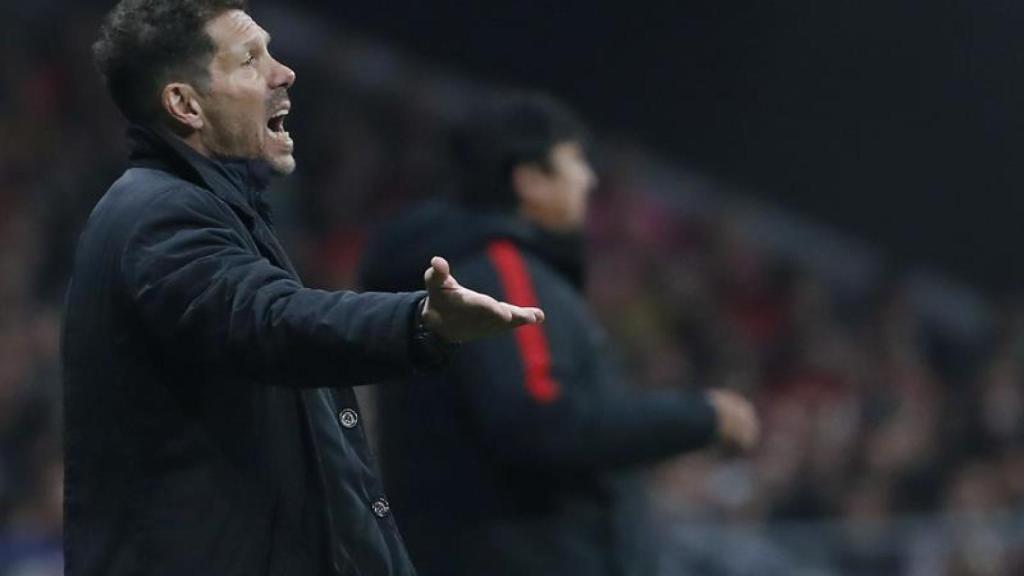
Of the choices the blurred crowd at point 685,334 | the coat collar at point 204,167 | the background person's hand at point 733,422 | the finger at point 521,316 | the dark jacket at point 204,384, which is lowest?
the dark jacket at point 204,384

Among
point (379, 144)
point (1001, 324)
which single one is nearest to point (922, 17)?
point (1001, 324)

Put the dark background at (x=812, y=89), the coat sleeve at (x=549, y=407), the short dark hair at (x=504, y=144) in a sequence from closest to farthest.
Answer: the coat sleeve at (x=549, y=407)
the short dark hair at (x=504, y=144)
the dark background at (x=812, y=89)

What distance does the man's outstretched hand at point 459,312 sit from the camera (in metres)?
2.67

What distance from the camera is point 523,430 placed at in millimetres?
4367

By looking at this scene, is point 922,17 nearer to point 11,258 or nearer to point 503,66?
point 503,66

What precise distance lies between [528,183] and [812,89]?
27.1ft

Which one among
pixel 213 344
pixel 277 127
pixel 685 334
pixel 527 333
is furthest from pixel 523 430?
pixel 685 334

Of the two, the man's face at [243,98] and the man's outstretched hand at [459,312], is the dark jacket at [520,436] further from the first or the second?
the man's outstretched hand at [459,312]

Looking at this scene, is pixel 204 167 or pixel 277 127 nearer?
pixel 204 167

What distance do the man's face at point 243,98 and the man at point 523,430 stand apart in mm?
1372

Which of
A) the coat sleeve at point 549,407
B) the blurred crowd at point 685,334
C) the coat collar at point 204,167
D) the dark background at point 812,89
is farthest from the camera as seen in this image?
the dark background at point 812,89

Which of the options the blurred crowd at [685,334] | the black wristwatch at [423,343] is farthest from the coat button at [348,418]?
the blurred crowd at [685,334]

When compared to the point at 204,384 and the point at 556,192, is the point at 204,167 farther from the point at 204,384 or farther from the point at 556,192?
the point at 556,192

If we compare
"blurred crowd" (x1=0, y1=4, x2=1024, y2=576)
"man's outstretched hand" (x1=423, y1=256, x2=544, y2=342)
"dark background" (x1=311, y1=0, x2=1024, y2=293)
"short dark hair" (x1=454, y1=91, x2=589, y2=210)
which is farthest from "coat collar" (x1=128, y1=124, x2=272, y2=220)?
"dark background" (x1=311, y1=0, x2=1024, y2=293)
